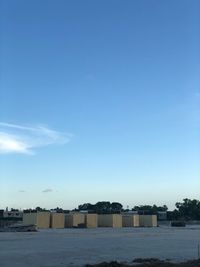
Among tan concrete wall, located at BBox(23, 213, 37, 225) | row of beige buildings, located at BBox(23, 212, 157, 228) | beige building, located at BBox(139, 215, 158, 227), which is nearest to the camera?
tan concrete wall, located at BBox(23, 213, 37, 225)

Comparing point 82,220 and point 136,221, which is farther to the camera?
point 136,221

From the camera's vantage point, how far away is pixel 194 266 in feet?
96.4

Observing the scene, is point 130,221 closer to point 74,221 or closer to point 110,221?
point 110,221

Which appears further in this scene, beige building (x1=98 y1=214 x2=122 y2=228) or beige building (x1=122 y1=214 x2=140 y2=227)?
beige building (x1=122 y1=214 x2=140 y2=227)

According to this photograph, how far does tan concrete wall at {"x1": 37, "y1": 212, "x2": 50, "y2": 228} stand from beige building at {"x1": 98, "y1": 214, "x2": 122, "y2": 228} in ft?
99.2

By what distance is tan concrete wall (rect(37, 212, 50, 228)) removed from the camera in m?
148

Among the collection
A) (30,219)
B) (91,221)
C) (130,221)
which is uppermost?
(130,221)

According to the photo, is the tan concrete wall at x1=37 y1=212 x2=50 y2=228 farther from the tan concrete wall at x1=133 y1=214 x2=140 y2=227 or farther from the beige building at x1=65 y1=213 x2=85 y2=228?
the tan concrete wall at x1=133 y1=214 x2=140 y2=227

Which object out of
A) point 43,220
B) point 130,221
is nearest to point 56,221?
point 43,220

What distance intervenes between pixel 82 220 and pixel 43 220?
1952cm

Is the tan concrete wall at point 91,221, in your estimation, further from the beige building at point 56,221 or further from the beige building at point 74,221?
the beige building at point 56,221

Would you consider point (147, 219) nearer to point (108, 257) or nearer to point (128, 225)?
point (128, 225)

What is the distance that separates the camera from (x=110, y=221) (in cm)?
17638

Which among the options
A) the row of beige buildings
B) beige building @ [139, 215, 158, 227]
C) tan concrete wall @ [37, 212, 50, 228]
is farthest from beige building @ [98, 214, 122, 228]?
tan concrete wall @ [37, 212, 50, 228]
